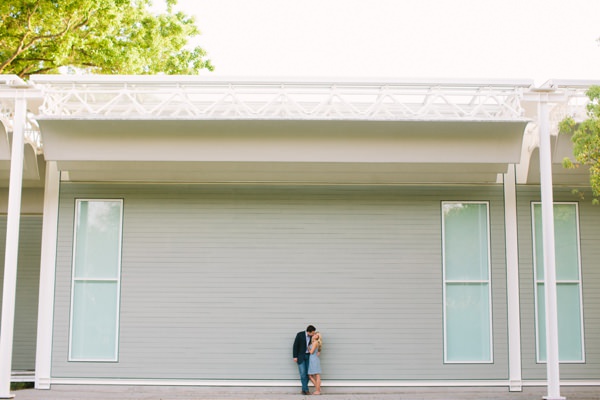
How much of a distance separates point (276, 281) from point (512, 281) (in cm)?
510

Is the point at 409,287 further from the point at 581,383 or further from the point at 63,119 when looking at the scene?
the point at 63,119

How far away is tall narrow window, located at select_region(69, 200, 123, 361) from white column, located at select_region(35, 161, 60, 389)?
449 millimetres

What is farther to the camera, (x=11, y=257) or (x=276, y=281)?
(x=276, y=281)

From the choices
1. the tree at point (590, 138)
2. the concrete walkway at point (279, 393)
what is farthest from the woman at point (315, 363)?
the tree at point (590, 138)

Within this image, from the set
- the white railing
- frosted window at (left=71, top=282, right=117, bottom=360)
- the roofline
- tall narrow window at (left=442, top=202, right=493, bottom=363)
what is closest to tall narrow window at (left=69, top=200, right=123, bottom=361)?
frosted window at (left=71, top=282, right=117, bottom=360)

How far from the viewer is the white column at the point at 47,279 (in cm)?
1482

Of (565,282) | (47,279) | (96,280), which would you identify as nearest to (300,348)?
(96,280)

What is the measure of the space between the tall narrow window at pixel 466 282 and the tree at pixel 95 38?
472 inches

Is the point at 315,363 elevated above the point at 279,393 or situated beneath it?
elevated above

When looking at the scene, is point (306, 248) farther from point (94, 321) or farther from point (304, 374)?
point (94, 321)

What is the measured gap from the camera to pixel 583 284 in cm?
1551

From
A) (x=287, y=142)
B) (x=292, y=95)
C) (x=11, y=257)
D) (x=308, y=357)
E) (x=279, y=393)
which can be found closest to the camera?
(x=11, y=257)

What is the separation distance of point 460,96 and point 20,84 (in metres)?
8.67

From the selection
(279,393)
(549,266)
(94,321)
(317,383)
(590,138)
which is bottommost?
(279,393)
